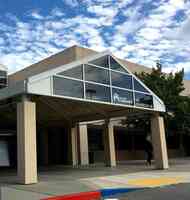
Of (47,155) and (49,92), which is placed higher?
(49,92)

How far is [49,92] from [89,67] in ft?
9.78

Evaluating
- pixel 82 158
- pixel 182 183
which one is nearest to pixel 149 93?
pixel 182 183

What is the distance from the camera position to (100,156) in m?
28.3

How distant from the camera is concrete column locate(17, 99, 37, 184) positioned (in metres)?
12.8

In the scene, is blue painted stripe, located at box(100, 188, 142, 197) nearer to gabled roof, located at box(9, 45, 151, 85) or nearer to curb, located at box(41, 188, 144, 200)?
curb, located at box(41, 188, 144, 200)

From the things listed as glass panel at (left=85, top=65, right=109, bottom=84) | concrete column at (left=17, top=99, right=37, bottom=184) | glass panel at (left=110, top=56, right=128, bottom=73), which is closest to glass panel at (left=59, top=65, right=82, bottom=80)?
glass panel at (left=85, top=65, right=109, bottom=84)

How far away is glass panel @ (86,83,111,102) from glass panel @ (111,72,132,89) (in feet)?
2.65

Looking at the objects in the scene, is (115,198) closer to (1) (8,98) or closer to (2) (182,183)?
(2) (182,183)

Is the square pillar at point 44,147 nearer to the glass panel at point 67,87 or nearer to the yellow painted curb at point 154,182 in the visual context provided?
the glass panel at point 67,87

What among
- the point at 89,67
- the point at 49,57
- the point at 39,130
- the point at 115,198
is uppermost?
the point at 49,57

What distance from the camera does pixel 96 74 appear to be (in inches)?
643

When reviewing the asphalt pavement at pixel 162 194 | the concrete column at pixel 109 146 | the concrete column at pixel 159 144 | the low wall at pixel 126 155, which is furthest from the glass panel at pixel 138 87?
the low wall at pixel 126 155


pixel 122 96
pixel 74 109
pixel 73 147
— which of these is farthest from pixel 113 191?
pixel 73 147

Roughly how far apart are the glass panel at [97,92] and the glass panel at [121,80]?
808 millimetres
